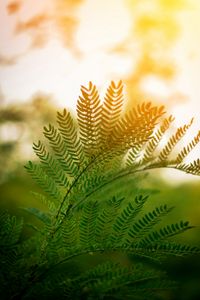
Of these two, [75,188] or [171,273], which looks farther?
[171,273]

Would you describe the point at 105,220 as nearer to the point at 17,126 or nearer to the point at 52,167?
the point at 52,167

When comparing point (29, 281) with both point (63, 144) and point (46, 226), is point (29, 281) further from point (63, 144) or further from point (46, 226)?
point (63, 144)

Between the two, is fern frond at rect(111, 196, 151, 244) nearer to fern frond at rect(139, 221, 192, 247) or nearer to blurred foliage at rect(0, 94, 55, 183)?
fern frond at rect(139, 221, 192, 247)

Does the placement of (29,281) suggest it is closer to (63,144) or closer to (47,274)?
(47,274)

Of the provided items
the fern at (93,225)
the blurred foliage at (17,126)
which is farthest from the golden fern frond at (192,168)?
the blurred foliage at (17,126)

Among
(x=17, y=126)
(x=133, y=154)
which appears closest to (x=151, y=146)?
(x=133, y=154)

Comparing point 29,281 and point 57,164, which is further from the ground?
point 57,164

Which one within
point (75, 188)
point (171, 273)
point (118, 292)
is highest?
point (171, 273)

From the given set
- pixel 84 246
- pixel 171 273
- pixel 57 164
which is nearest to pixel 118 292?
pixel 84 246
